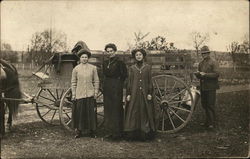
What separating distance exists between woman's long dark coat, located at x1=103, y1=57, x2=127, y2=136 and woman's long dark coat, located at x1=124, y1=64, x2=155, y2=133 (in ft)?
0.64

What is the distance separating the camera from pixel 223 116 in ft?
24.9

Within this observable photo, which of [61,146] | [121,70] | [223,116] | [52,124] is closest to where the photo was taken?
[61,146]

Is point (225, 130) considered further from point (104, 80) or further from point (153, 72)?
point (104, 80)

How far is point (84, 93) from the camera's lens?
5.52 metres

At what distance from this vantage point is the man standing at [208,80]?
20.1 ft

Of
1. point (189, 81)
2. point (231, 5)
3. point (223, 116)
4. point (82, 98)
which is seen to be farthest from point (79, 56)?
point (223, 116)

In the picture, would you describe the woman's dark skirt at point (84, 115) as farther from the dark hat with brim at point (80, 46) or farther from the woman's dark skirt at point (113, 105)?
the dark hat with brim at point (80, 46)

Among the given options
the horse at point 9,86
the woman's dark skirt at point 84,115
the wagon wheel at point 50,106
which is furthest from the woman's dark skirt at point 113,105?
the horse at point 9,86

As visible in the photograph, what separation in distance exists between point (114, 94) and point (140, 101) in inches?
20.7

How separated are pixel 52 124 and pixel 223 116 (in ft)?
14.6

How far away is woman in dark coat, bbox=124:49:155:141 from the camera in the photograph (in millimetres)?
5387

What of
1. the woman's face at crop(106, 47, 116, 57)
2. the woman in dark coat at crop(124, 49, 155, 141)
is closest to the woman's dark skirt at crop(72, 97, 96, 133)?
the woman in dark coat at crop(124, 49, 155, 141)

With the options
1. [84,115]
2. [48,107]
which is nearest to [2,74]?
[48,107]

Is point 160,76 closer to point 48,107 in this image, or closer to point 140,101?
point 140,101
